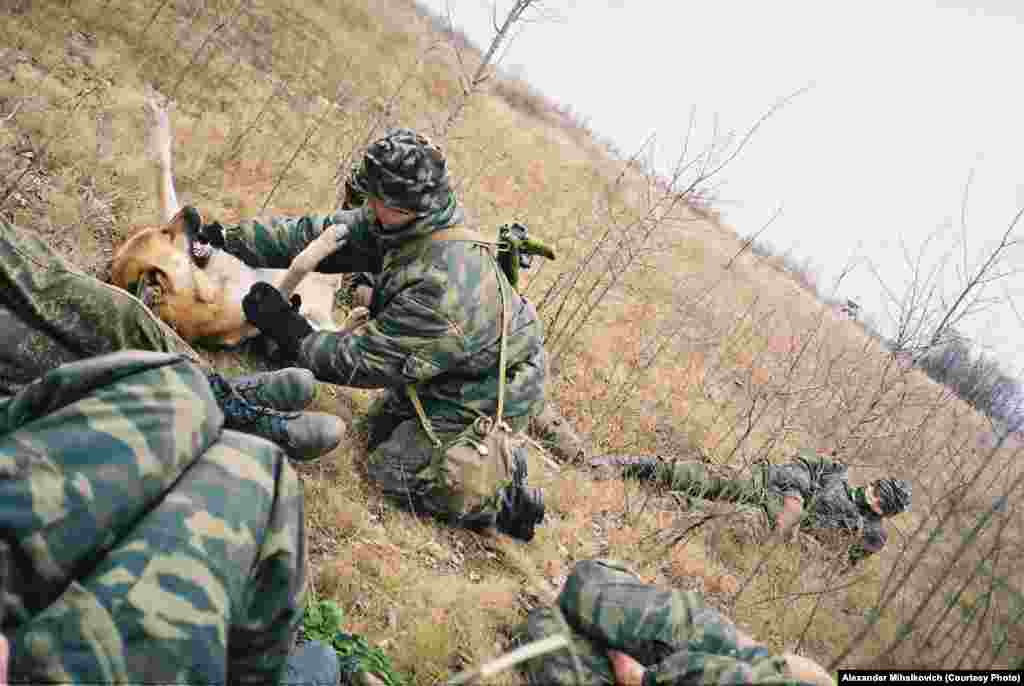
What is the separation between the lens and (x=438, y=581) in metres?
2.73

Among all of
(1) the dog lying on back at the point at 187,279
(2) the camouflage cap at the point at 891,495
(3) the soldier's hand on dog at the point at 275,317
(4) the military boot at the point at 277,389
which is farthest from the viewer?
(2) the camouflage cap at the point at 891,495

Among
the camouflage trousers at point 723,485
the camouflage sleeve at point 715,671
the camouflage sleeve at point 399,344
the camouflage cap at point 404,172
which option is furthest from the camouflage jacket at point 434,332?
the camouflage trousers at point 723,485

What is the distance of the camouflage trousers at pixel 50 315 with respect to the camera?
2148 millimetres

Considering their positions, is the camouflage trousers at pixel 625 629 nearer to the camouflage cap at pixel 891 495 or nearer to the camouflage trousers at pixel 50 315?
the camouflage trousers at pixel 50 315

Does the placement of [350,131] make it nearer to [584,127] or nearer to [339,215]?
[339,215]

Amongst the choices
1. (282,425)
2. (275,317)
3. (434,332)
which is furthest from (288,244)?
(282,425)

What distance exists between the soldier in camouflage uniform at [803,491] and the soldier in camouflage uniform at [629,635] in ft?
7.79

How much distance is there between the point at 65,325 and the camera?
2236 mm

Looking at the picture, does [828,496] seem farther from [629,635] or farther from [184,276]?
[184,276]

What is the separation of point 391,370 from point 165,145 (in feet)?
5.18

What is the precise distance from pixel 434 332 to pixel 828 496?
3.73 m

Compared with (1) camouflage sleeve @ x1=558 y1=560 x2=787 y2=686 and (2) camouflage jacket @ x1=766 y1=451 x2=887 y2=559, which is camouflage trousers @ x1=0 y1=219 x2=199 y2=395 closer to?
(1) camouflage sleeve @ x1=558 y1=560 x2=787 y2=686

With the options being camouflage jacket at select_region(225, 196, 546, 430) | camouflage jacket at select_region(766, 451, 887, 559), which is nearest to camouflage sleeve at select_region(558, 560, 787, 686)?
camouflage jacket at select_region(225, 196, 546, 430)

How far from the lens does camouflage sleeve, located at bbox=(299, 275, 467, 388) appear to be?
2.87 metres
